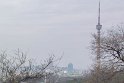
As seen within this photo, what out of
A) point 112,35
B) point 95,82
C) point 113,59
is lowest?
point 95,82

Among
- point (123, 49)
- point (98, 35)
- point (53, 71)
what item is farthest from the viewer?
point (98, 35)

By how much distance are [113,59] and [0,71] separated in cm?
1204

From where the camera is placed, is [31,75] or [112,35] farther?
[112,35]

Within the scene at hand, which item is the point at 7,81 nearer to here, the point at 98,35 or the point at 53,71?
the point at 53,71

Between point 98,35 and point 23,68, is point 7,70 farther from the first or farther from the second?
point 98,35

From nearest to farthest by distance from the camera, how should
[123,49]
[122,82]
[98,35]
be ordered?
[123,49] < [98,35] < [122,82]

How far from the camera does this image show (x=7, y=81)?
15453mm

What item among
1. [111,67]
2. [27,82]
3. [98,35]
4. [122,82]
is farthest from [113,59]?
[27,82]

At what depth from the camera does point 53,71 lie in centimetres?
1698

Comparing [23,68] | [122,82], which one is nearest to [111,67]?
[122,82]

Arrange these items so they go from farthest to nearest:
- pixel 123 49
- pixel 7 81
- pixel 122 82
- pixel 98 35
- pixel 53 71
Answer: pixel 122 82, pixel 98 35, pixel 123 49, pixel 53 71, pixel 7 81

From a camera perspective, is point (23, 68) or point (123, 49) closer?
point (23, 68)

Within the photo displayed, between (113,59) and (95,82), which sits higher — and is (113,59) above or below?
above

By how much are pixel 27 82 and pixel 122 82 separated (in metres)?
19.3
